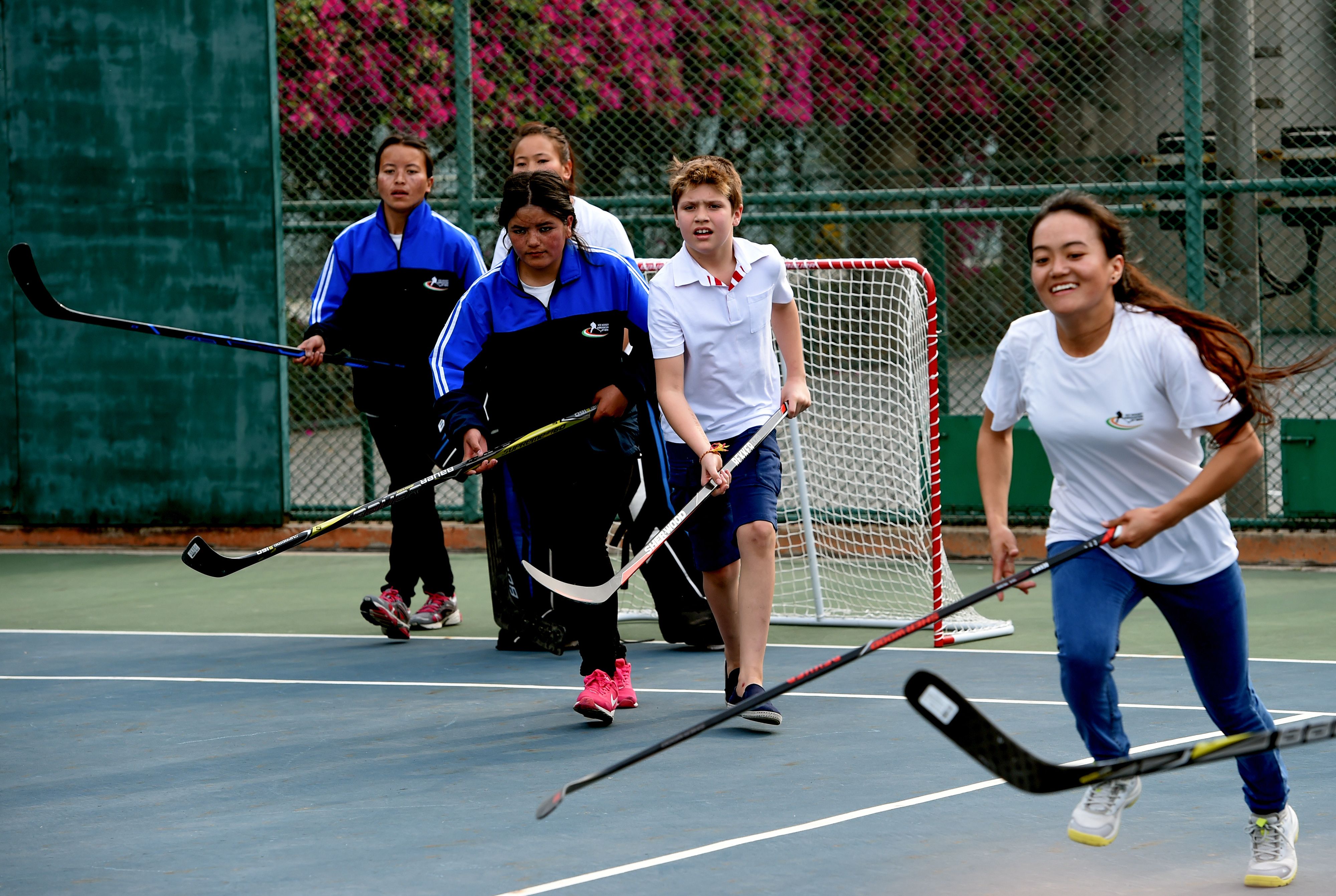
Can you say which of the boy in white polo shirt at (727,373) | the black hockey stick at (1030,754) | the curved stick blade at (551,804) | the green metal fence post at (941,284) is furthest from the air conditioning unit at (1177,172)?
the curved stick blade at (551,804)

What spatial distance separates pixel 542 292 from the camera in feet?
18.3

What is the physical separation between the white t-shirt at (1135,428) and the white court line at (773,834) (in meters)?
0.78

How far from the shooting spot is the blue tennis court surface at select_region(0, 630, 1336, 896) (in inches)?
156

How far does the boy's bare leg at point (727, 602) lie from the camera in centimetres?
566

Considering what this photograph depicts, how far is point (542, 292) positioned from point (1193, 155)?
14.8 feet

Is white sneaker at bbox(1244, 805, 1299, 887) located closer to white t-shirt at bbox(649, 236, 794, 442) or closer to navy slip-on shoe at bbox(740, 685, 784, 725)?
navy slip-on shoe at bbox(740, 685, 784, 725)

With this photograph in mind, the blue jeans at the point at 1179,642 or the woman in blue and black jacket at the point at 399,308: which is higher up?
the woman in blue and black jacket at the point at 399,308

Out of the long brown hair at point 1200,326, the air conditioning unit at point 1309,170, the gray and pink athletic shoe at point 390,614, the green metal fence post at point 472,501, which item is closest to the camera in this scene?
the long brown hair at point 1200,326

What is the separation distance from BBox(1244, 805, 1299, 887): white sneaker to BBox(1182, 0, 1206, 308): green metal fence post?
5.28m

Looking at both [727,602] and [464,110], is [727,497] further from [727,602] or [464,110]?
[464,110]

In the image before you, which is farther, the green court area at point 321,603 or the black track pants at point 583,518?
the green court area at point 321,603

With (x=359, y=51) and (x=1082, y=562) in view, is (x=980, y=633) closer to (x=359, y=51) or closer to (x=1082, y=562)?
(x=1082, y=562)

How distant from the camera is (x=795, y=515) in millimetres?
8508

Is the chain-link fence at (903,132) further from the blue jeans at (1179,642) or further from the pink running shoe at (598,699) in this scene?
the blue jeans at (1179,642)
